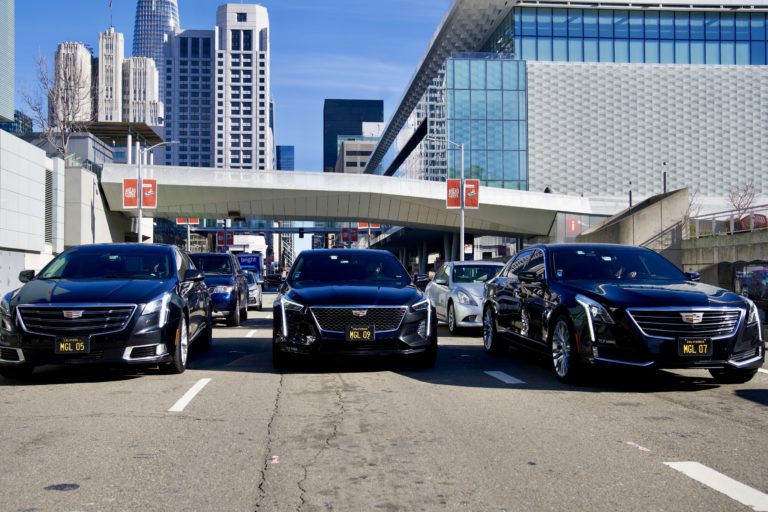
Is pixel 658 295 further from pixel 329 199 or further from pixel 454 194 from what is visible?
pixel 329 199

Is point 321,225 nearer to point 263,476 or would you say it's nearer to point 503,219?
point 503,219

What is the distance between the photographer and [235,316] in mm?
19750

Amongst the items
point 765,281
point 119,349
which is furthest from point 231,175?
point 119,349

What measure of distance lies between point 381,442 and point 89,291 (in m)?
4.72

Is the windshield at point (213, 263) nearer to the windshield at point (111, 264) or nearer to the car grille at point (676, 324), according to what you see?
the windshield at point (111, 264)

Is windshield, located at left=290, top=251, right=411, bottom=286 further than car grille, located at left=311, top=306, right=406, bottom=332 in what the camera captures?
Yes

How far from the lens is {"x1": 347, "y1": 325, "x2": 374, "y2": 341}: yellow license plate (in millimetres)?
9711

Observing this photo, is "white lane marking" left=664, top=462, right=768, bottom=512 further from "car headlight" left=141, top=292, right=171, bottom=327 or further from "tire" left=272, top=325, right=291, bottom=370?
"car headlight" left=141, top=292, right=171, bottom=327

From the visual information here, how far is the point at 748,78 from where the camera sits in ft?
248

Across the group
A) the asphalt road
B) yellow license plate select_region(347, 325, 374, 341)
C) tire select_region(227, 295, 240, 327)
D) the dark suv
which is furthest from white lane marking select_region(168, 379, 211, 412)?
tire select_region(227, 295, 240, 327)

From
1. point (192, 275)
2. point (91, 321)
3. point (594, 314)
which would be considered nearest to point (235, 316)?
point (192, 275)

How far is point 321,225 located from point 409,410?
96.3 meters

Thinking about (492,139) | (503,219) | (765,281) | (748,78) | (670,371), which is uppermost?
(748,78)

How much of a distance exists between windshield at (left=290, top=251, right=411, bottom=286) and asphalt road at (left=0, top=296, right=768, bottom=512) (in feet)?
5.33
